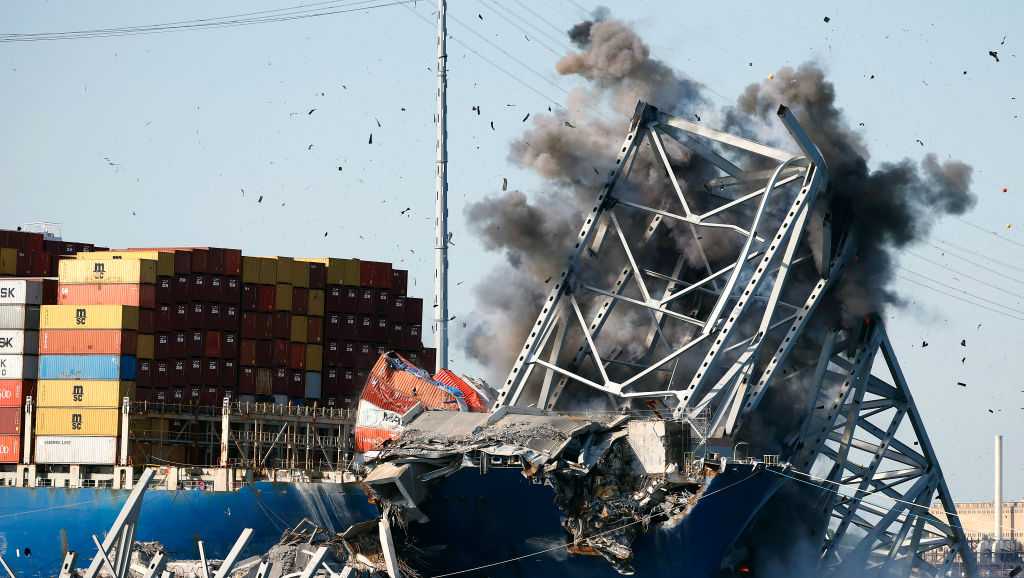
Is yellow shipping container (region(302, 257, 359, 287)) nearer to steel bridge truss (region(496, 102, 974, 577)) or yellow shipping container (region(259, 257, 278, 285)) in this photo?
yellow shipping container (region(259, 257, 278, 285))

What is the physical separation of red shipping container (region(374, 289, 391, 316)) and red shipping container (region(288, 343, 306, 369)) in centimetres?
469

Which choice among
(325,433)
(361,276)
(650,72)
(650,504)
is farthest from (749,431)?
(361,276)

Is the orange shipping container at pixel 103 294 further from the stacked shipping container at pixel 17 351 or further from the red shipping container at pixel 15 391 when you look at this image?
the red shipping container at pixel 15 391

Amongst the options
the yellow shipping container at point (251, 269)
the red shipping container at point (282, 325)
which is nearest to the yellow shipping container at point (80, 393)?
the red shipping container at point (282, 325)

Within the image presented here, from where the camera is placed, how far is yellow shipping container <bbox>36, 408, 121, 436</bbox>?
228 feet

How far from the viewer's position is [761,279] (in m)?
57.0

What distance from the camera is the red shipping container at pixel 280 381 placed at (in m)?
77.8

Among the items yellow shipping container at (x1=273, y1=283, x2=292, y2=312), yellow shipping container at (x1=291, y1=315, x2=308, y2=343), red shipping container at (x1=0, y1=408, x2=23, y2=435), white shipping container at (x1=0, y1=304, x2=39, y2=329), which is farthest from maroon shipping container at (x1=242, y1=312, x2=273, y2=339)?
red shipping container at (x1=0, y1=408, x2=23, y2=435)

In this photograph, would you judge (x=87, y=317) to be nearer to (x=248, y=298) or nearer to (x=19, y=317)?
(x=19, y=317)

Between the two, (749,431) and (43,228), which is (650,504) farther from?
(43,228)

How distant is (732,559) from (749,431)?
4.28 m

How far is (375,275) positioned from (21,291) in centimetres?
1748

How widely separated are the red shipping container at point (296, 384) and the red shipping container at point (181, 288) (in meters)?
6.13

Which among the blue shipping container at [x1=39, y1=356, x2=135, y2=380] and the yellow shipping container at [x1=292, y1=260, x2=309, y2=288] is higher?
the yellow shipping container at [x1=292, y1=260, x2=309, y2=288]
